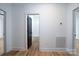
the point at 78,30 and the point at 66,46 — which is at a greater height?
the point at 78,30

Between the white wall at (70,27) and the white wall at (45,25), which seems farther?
the white wall at (45,25)

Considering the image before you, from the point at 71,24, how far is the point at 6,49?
166 cm

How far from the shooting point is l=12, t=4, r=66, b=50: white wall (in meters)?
3.00

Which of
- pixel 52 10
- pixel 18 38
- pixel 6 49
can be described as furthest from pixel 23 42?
pixel 52 10

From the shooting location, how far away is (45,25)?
3.32 meters

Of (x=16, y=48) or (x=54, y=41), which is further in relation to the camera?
(x=54, y=41)

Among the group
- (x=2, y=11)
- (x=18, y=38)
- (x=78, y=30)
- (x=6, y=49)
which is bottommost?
(x=6, y=49)

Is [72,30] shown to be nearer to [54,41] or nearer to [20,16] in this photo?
[54,41]

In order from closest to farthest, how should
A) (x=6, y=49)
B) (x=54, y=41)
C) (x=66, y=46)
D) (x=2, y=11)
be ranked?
1. (x=2, y=11)
2. (x=6, y=49)
3. (x=66, y=46)
4. (x=54, y=41)

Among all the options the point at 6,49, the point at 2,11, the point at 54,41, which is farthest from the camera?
the point at 54,41

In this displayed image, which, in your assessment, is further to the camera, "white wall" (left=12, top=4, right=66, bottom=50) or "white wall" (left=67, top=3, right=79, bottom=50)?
"white wall" (left=12, top=4, right=66, bottom=50)

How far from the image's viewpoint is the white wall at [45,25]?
9.85 feet

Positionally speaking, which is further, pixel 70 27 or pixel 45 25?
pixel 45 25

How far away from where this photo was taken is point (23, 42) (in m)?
3.18
